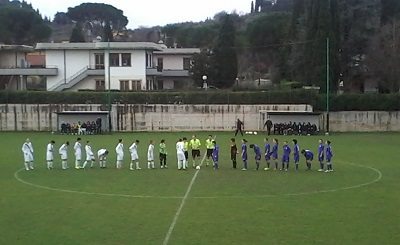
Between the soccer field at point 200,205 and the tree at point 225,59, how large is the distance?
135 ft

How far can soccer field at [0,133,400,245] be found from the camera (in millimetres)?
15984

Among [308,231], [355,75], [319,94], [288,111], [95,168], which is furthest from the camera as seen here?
[355,75]

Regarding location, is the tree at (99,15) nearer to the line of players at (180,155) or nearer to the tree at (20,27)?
the tree at (20,27)

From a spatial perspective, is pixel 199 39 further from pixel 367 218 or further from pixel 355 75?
pixel 367 218

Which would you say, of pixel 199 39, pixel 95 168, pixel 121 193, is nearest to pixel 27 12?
pixel 199 39

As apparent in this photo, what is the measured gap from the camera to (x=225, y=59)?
72875 mm

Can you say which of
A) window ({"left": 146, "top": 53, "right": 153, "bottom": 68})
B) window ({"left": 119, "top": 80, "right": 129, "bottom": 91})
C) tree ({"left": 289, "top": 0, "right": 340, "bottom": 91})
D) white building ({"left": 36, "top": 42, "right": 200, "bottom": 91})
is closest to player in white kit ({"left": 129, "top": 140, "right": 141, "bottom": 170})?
tree ({"left": 289, "top": 0, "right": 340, "bottom": 91})

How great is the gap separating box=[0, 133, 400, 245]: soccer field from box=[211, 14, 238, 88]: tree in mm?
41105

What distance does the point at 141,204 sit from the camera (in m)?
20.2

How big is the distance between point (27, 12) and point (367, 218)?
253 feet

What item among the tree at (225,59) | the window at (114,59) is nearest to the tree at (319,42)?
the tree at (225,59)

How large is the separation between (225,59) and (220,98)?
19547 millimetres

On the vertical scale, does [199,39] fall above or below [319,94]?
above

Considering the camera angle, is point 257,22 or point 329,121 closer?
point 329,121
